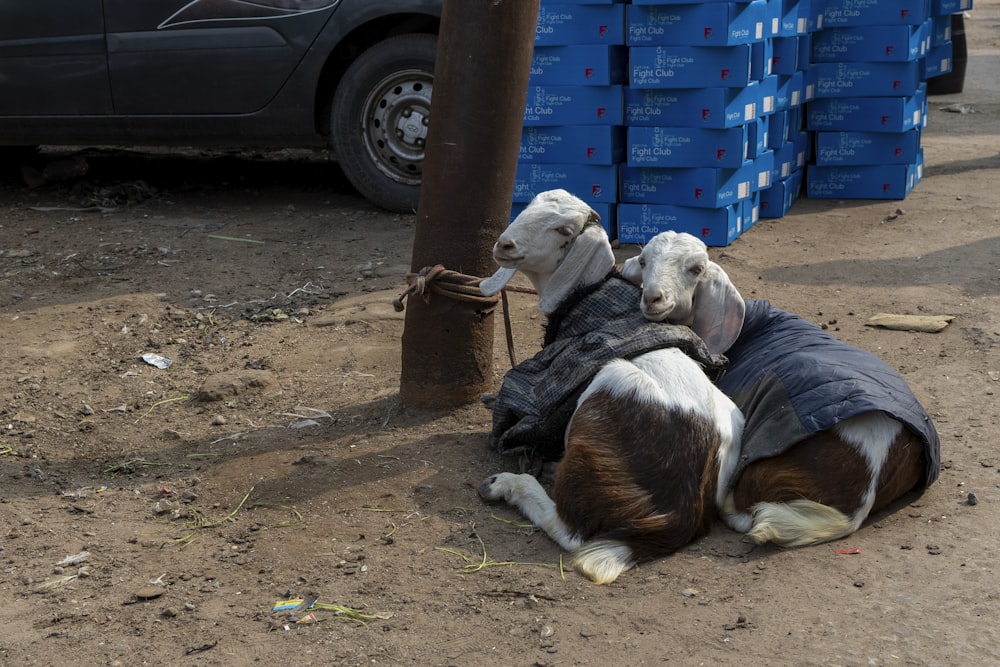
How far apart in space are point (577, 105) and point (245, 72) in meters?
2.38

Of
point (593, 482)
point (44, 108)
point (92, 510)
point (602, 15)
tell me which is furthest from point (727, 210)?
point (44, 108)

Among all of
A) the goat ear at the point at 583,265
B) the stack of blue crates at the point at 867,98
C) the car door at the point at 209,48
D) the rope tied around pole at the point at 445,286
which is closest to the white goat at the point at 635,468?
the goat ear at the point at 583,265

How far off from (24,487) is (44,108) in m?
4.67

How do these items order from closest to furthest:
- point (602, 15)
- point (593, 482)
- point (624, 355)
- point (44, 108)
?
point (593, 482) → point (624, 355) → point (602, 15) → point (44, 108)

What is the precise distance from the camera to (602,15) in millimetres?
6633

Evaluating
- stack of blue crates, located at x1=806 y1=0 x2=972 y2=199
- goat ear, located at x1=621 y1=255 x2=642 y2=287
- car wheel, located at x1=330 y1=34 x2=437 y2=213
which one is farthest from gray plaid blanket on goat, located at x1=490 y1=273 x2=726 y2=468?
stack of blue crates, located at x1=806 y1=0 x2=972 y2=199

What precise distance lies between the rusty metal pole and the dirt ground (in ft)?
0.68

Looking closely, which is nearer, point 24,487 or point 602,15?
point 24,487

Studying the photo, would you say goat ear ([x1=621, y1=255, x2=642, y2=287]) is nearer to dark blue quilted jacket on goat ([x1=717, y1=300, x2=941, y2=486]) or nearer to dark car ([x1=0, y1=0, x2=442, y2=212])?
dark blue quilted jacket on goat ([x1=717, y1=300, x2=941, y2=486])

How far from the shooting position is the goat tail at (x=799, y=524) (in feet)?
11.3

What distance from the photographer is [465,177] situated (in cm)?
431

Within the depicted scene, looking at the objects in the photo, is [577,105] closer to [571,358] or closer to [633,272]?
[633,272]

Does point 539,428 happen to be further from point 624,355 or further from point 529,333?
point 529,333

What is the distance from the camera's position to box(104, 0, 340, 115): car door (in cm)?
745
